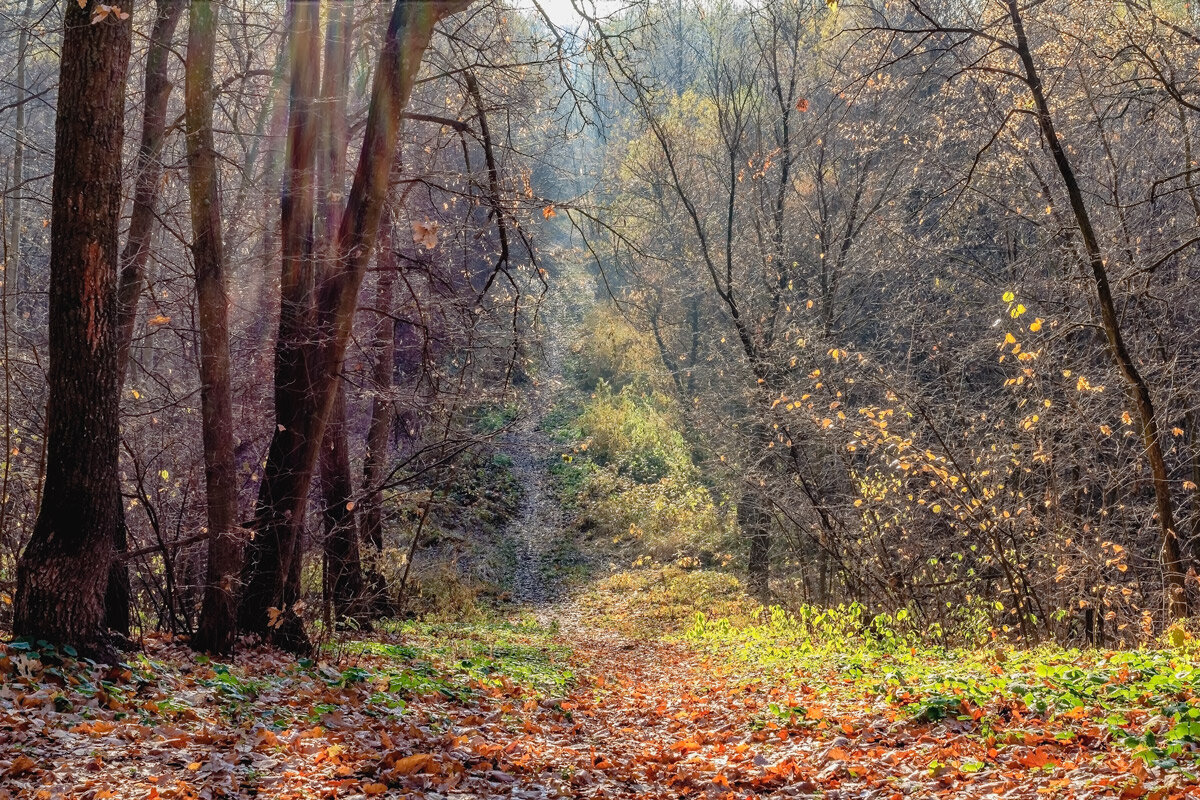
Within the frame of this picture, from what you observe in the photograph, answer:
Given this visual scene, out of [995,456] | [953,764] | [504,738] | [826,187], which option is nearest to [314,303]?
[504,738]

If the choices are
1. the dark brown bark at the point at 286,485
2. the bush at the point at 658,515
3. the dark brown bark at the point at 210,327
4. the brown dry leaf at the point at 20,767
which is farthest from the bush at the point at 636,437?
the brown dry leaf at the point at 20,767

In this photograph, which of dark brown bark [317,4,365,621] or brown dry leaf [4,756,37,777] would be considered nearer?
brown dry leaf [4,756,37,777]

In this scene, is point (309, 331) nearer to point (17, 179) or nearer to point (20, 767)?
point (17, 179)

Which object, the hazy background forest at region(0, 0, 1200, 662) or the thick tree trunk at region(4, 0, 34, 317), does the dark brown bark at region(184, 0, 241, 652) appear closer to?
the hazy background forest at region(0, 0, 1200, 662)

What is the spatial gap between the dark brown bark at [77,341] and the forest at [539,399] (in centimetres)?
2

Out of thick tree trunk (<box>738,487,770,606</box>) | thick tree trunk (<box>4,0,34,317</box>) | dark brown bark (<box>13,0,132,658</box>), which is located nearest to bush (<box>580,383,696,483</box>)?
thick tree trunk (<box>738,487,770,606</box>)

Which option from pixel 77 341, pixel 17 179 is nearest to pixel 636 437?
pixel 17 179

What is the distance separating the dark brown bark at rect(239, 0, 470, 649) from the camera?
659 cm

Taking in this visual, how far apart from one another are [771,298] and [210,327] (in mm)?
11477

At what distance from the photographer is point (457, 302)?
8.58m

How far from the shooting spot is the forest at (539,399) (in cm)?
468

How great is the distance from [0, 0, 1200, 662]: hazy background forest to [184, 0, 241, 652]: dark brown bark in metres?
0.08

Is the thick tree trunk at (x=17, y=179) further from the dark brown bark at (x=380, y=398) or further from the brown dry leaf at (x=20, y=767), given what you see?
the brown dry leaf at (x=20, y=767)

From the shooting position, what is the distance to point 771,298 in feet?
53.0
